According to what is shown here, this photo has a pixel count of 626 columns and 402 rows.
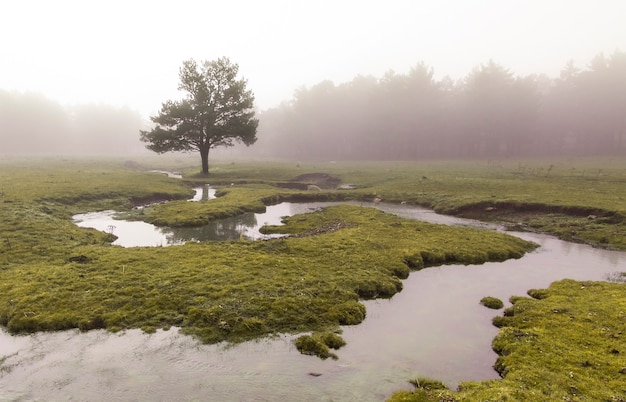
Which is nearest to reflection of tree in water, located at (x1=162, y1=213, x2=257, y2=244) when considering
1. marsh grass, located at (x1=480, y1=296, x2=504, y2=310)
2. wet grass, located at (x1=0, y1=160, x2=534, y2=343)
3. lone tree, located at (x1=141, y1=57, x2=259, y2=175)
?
wet grass, located at (x1=0, y1=160, x2=534, y2=343)

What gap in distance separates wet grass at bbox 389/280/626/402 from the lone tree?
6123 centimetres

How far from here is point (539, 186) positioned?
49.4 metres

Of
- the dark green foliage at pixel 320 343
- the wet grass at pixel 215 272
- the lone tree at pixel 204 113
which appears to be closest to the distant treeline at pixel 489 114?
the lone tree at pixel 204 113

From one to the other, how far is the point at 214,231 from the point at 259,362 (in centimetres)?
2082

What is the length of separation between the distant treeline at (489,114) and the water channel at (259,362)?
11619 cm

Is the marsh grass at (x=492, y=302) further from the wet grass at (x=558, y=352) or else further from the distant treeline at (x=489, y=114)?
the distant treeline at (x=489, y=114)

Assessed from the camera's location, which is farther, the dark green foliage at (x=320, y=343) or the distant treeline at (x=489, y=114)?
the distant treeline at (x=489, y=114)

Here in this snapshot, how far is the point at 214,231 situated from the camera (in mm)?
32531

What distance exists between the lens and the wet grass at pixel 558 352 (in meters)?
10.9

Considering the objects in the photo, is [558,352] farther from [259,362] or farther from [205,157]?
[205,157]

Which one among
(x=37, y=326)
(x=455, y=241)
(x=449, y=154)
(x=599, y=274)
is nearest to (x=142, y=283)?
(x=37, y=326)

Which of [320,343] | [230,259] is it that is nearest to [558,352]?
[320,343]

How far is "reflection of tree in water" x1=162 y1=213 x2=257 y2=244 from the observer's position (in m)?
30.0

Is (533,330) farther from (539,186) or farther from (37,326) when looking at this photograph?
(539,186)
